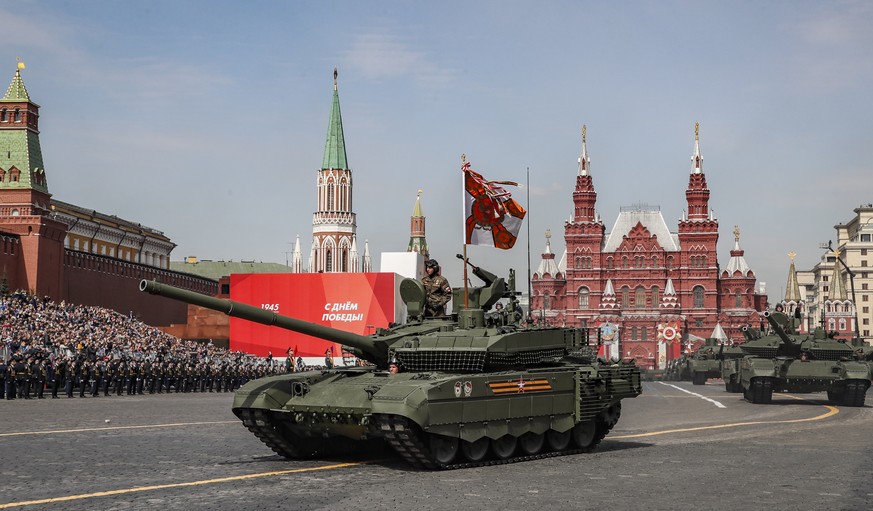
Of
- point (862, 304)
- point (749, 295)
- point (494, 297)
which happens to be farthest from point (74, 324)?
point (862, 304)

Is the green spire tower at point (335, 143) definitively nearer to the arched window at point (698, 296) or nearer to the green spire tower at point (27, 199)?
the arched window at point (698, 296)

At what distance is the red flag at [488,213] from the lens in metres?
21.9

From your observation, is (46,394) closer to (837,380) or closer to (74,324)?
(74,324)

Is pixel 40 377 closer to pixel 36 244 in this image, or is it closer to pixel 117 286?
pixel 36 244

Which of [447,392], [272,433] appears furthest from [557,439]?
[272,433]

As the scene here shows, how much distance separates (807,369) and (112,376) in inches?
918

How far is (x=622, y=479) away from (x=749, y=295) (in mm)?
112329

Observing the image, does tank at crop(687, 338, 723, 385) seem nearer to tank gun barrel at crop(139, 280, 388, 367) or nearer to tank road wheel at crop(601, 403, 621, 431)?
tank road wheel at crop(601, 403, 621, 431)

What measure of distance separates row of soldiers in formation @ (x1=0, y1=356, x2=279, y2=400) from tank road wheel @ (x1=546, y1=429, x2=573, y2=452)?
21.7 m

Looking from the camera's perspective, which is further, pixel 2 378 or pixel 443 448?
pixel 2 378

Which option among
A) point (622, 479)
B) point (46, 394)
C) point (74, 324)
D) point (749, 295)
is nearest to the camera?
point (622, 479)

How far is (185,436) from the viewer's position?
1980 centimetres

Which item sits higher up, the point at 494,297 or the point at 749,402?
the point at 494,297

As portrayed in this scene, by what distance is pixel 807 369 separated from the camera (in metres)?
32.7
